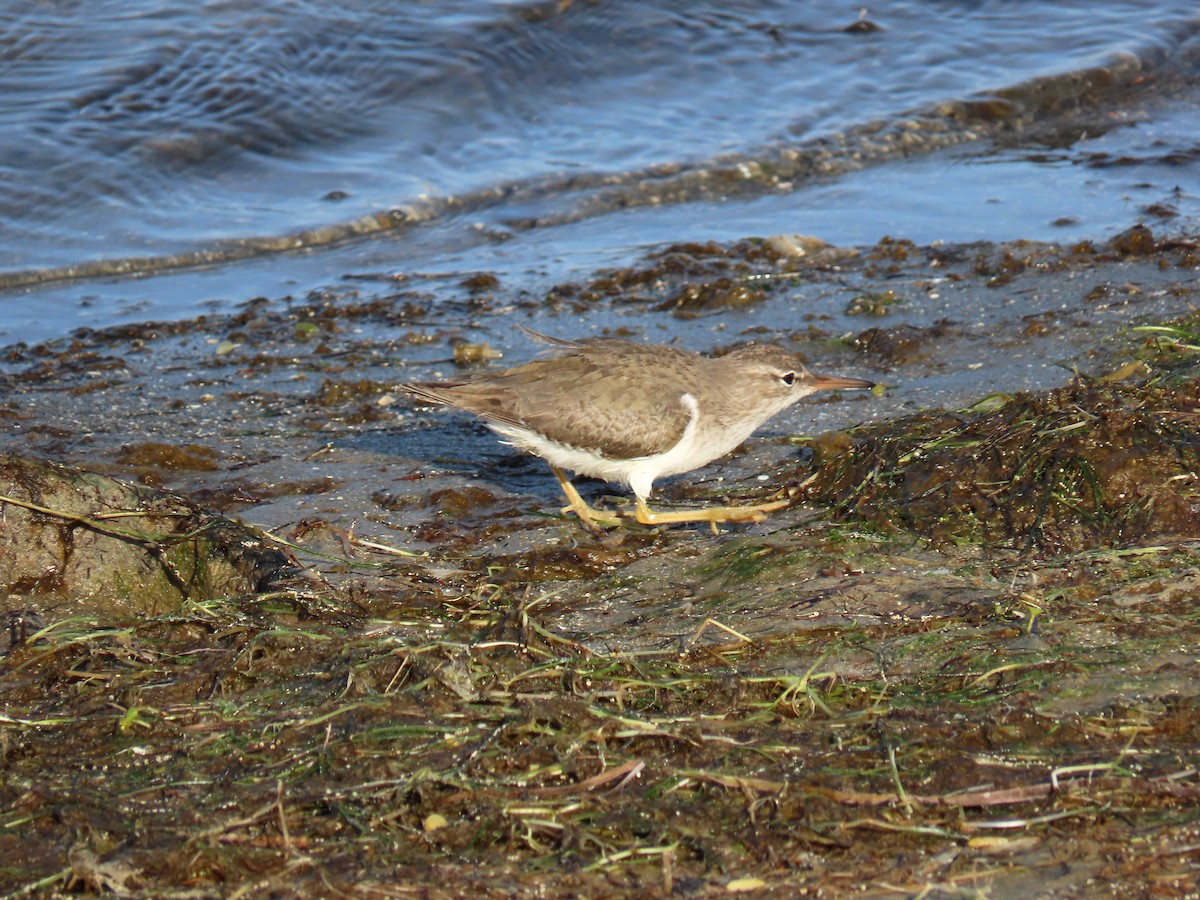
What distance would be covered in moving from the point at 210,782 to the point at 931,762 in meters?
1.83

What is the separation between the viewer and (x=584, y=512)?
569 centimetres

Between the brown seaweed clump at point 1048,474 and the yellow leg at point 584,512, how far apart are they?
849 millimetres

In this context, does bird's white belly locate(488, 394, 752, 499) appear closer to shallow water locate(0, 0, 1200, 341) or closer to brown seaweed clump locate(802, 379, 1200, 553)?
brown seaweed clump locate(802, 379, 1200, 553)

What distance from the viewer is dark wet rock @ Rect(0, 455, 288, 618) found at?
15.4 feet

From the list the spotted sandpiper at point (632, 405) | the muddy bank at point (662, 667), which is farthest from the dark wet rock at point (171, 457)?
the spotted sandpiper at point (632, 405)

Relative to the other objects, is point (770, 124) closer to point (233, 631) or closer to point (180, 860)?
point (233, 631)

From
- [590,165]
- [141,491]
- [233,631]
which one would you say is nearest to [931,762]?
[233,631]

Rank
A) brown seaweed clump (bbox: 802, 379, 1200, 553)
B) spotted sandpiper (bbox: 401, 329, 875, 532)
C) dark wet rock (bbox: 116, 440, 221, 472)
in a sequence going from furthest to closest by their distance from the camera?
1. dark wet rock (bbox: 116, 440, 221, 472)
2. spotted sandpiper (bbox: 401, 329, 875, 532)
3. brown seaweed clump (bbox: 802, 379, 1200, 553)

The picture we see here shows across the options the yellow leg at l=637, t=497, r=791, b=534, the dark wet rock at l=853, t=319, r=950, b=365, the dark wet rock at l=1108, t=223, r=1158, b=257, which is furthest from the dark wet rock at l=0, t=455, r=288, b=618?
the dark wet rock at l=1108, t=223, r=1158, b=257

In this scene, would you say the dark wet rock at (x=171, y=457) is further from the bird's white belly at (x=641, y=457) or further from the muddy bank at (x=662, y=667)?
the bird's white belly at (x=641, y=457)

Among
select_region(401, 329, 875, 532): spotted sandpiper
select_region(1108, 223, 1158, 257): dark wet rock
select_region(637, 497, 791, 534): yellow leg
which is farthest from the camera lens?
select_region(1108, 223, 1158, 257): dark wet rock

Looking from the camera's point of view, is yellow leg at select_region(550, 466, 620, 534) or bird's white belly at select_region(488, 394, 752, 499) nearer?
yellow leg at select_region(550, 466, 620, 534)

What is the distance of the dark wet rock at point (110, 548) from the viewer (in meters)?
4.70

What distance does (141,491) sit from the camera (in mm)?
4992
